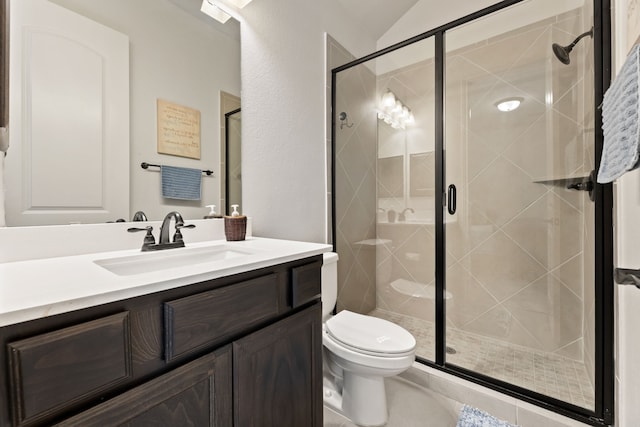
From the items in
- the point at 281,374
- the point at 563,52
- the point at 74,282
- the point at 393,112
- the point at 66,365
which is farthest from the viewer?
the point at 393,112

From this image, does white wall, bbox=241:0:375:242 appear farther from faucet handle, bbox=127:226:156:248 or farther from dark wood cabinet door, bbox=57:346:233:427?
dark wood cabinet door, bbox=57:346:233:427

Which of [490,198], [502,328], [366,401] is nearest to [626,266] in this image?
[490,198]

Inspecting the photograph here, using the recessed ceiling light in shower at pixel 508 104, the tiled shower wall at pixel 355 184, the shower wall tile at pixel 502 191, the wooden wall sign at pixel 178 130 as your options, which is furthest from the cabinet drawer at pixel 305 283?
the recessed ceiling light in shower at pixel 508 104

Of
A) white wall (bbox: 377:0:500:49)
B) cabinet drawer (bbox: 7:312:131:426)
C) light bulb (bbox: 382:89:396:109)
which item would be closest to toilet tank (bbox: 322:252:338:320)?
cabinet drawer (bbox: 7:312:131:426)

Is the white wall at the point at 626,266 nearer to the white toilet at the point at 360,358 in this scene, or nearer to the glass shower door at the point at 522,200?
the glass shower door at the point at 522,200

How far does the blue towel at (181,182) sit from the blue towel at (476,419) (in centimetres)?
155

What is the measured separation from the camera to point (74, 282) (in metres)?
0.58

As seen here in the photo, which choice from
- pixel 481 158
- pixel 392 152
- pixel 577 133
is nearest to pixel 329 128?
pixel 392 152

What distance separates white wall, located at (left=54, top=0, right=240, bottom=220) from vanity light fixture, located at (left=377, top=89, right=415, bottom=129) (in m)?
1.31

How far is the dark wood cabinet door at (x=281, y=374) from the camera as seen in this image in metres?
0.77

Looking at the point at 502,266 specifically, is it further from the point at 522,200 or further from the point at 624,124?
the point at 624,124

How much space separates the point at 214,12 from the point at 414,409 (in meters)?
2.13

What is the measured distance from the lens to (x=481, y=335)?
1.98m

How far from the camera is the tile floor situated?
136 centimetres
